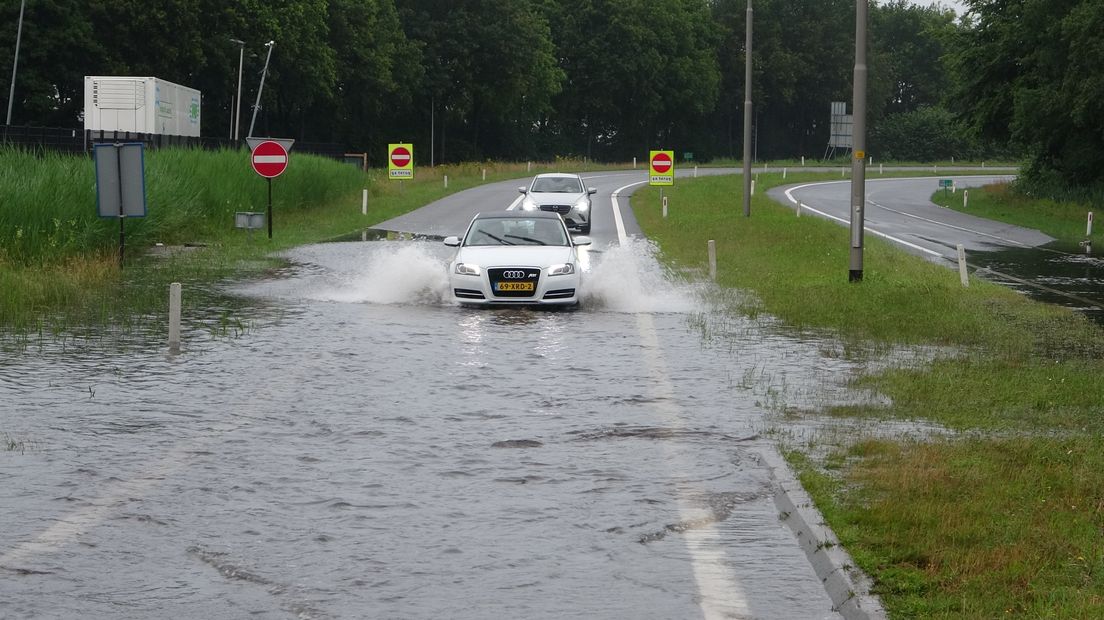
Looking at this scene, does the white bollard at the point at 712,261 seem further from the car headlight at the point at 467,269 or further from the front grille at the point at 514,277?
the car headlight at the point at 467,269

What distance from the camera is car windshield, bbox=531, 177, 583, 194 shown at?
137 ft

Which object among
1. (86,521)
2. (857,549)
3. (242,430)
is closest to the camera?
(857,549)

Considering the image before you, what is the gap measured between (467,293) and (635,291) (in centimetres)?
305

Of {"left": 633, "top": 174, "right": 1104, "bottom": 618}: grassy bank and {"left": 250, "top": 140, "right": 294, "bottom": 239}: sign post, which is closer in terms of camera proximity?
{"left": 633, "top": 174, "right": 1104, "bottom": 618}: grassy bank

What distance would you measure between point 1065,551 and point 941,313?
12.9m

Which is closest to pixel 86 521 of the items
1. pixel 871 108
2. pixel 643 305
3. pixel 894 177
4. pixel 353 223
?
pixel 643 305

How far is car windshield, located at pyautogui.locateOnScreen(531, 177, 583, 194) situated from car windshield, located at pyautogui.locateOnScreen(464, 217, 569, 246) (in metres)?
19.6

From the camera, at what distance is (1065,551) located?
289 inches

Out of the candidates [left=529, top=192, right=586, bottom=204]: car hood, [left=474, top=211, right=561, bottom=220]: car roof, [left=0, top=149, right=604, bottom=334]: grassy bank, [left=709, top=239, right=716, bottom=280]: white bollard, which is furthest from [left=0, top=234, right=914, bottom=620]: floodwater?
[left=529, top=192, right=586, bottom=204]: car hood

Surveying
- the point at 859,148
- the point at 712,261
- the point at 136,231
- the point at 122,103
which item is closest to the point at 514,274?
the point at 712,261

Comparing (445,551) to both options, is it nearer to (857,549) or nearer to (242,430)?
(857,549)

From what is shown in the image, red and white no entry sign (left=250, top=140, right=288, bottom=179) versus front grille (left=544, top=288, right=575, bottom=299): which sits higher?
red and white no entry sign (left=250, top=140, right=288, bottom=179)

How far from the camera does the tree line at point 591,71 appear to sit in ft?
164

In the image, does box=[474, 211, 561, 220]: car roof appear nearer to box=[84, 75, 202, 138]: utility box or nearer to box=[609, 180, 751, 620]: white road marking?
box=[609, 180, 751, 620]: white road marking
